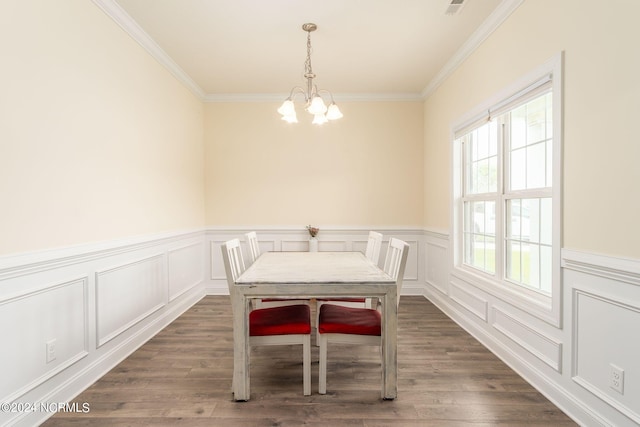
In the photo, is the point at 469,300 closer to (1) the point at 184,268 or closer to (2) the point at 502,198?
(2) the point at 502,198

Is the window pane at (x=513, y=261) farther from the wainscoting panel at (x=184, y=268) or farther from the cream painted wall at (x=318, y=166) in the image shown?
the wainscoting panel at (x=184, y=268)

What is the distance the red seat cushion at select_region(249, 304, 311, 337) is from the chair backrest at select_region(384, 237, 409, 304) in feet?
2.07

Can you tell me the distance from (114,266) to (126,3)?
1972 millimetres

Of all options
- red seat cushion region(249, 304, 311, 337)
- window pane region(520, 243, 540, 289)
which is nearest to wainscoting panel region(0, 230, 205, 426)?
red seat cushion region(249, 304, 311, 337)

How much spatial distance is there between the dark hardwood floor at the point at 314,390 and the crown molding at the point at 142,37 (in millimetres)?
2636

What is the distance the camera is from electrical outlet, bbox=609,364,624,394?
66.0 inches

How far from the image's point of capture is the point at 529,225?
254 centimetres

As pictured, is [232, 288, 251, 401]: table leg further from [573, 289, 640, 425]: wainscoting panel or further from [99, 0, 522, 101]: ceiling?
[99, 0, 522, 101]: ceiling

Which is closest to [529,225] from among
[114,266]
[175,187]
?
[114,266]

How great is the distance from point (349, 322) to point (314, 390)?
496 mm

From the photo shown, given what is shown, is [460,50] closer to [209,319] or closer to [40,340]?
[209,319]

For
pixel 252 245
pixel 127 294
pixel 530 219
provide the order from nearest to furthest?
pixel 530 219
pixel 127 294
pixel 252 245

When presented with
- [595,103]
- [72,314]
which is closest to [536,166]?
[595,103]

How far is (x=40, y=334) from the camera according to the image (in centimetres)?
193
